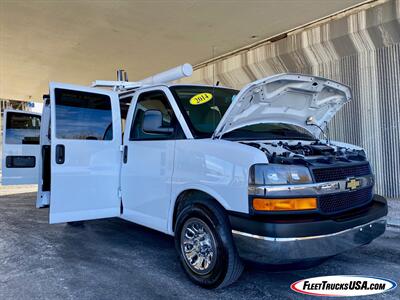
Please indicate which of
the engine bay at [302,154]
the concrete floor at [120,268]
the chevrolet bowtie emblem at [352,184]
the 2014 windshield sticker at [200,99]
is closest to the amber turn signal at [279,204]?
the engine bay at [302,154]

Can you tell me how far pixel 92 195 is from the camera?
171 inches

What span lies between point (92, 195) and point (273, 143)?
2.35 meters

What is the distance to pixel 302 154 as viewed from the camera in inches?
123

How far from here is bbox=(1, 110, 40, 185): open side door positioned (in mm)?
7059

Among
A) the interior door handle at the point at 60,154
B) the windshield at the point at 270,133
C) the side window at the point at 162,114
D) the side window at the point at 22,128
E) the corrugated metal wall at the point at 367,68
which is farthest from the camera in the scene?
the corrugated metal wall at the point at 367,68

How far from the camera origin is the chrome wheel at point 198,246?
316 cm

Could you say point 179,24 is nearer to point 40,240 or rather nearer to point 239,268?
point 40,240

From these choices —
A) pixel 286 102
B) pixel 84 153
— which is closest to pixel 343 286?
pixel 286 102

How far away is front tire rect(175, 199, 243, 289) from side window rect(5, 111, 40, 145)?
Answer: 17.1 feet

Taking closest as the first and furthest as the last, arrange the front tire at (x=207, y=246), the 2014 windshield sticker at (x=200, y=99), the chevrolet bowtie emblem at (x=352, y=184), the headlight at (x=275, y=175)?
the headlight at (x=275, y=175) → the front tire at (x=207, y=246) → the chevrolet bowtie emblem at (x=352, y=184) → the 2014 windshield sticker at (x=200, y=99)

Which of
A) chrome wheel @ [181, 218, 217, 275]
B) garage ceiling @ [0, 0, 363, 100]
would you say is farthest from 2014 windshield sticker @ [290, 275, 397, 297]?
garage ceiling @ [0, 0, 363, 100]

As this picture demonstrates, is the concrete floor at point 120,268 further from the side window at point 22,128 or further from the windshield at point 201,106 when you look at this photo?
the side window at point 22,128

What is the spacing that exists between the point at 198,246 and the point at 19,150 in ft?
18.0

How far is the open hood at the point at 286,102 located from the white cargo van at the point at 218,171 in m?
0.02
